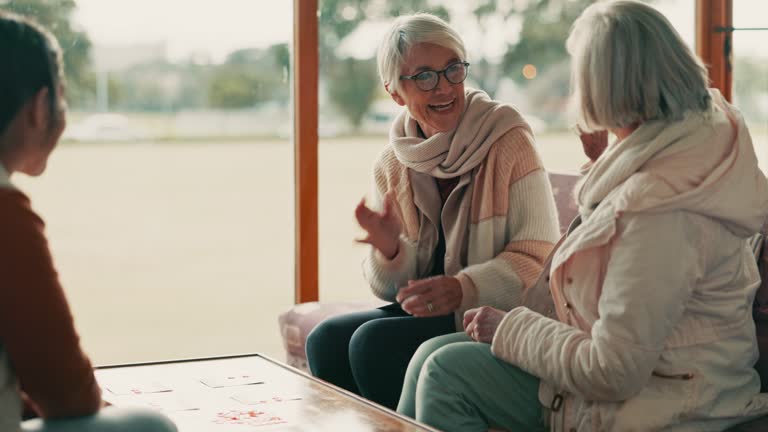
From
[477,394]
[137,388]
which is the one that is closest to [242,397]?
[137,388]

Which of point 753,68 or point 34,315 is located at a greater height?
point 753,68

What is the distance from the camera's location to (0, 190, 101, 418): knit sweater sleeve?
138cm

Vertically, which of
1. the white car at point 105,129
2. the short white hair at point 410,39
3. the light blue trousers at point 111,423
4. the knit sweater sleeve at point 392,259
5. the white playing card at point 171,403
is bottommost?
the white playing card at point 171,403

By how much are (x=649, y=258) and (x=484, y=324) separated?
47 cm

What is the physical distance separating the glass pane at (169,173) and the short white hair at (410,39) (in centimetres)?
122

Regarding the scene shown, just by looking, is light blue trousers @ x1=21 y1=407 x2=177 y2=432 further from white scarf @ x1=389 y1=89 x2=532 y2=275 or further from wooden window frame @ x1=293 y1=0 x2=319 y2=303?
wooden window frame @ x1=293 y1=0 x2=319 y2=303

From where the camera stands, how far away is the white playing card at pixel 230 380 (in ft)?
7.48

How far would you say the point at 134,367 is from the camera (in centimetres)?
247

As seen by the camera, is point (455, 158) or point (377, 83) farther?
point (377, 83)

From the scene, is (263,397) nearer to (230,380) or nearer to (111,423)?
(230,380)

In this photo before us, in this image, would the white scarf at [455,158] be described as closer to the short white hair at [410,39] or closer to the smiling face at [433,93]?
the smiling face at [433,93]

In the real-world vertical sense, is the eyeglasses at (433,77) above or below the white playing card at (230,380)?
above

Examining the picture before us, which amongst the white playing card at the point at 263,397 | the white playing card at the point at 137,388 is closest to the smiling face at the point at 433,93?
the white playing card at the point at 263,397

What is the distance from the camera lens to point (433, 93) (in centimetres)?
261
